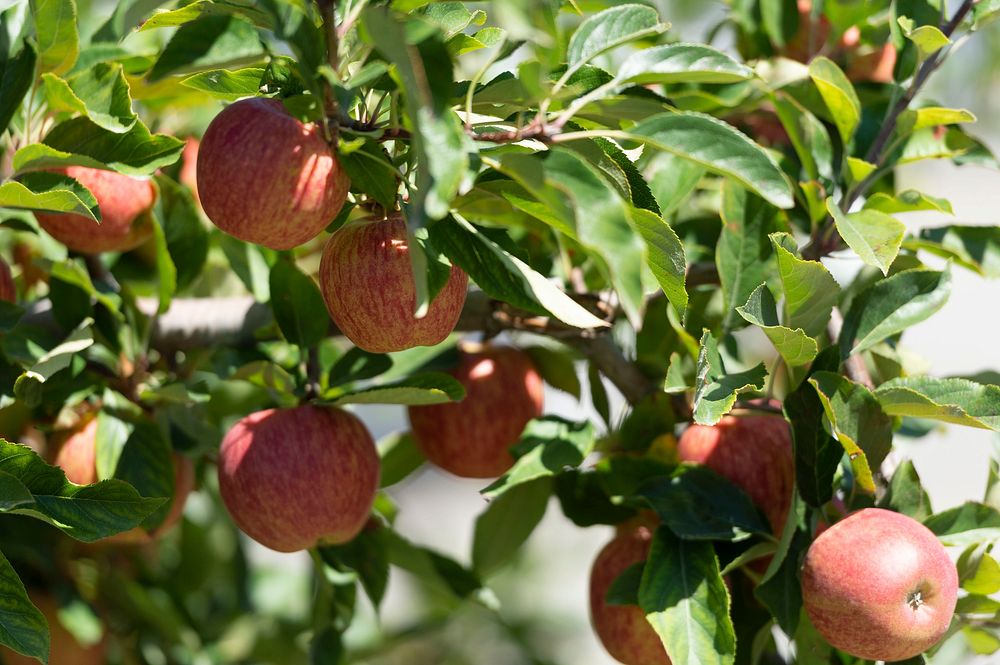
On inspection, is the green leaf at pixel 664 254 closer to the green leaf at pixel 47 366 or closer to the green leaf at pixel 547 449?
the green leaf at pixel 547 449

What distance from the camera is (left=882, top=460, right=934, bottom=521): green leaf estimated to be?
3.00 ft

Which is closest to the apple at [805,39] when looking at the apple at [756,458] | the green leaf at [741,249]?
the green leaf at [741,249]

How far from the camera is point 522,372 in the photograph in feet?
3.92

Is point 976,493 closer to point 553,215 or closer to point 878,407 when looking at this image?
point 878,407

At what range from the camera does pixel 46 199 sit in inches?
31.6

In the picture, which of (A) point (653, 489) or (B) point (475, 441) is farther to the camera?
(B) point (475, 441)

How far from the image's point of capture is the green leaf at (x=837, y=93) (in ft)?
3.07

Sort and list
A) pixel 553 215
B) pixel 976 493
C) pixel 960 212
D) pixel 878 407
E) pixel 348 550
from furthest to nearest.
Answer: pixel 960 212 < pixel 976 493 < pixel 348 550 < pixel 878 407 < pixel 553 215

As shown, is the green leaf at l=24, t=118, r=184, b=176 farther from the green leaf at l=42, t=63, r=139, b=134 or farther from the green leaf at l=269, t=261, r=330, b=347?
the green leaf at l=269, t=261, r=330, b=347

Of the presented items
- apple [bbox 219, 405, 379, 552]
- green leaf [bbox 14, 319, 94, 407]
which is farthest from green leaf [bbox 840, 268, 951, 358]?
green leaf [bbox 14, 319, 94, 407]

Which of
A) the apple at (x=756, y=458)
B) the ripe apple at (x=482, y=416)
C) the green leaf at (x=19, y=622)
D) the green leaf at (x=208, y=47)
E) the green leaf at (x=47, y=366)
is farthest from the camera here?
the ripe apple at (x=482, y=416)

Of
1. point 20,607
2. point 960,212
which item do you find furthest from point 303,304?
point 960,212

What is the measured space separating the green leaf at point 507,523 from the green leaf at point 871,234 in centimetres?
43

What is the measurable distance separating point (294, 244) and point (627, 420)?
419 millimetres
